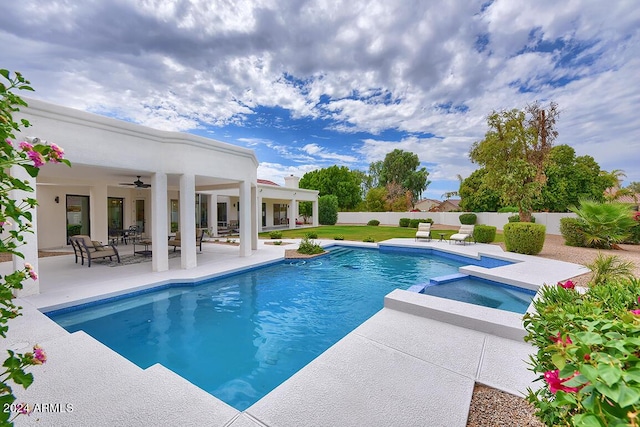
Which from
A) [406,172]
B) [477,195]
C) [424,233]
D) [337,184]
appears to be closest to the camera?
[424,233]

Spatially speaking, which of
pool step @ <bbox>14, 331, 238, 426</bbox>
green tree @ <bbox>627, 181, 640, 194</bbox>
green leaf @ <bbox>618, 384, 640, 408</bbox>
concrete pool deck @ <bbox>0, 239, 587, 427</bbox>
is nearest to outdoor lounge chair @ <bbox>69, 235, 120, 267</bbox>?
concrete pool deck @ <bbox>0, 239, 587, 427</bbox>

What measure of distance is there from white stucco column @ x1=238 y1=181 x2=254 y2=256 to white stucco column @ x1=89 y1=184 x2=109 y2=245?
8.14 m

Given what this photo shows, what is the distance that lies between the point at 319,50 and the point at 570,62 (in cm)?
1327

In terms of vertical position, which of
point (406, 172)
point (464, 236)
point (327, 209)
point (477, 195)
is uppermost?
point (406, 172)

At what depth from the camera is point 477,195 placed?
34.5m

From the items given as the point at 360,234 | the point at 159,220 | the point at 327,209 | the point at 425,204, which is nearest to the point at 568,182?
the point at 360,234

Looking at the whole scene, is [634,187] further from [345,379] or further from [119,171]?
[119,171]

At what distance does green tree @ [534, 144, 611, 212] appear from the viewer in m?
27.8

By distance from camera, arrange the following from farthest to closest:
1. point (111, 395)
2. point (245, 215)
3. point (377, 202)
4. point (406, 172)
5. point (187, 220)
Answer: point (406, 172) < point (377, 202) < point (245, 215) < point (187, 220) < point (111, 395)

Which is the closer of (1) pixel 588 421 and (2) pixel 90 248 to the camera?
(1) pixel 588 421

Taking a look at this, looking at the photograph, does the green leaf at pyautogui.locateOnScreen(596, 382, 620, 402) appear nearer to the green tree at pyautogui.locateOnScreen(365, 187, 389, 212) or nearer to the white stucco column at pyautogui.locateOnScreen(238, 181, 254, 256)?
the white stucco column at pyautogui.locateOnScreen(238, 181, 254, 256)

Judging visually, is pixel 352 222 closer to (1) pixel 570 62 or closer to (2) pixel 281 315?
(1) pixel 570 62

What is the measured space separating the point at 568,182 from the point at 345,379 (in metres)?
35.3

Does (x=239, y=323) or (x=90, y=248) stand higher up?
(x=90, y=248)
